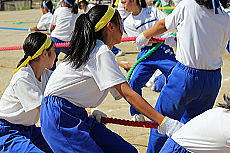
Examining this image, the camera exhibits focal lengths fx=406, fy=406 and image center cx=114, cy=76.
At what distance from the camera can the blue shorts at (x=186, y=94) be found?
3367 mm

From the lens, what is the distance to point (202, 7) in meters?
3.30

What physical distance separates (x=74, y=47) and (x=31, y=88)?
657 mm

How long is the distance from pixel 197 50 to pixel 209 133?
1.19 metres

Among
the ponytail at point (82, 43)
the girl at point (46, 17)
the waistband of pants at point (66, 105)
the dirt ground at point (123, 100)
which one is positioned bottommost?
the dirt ground at point (123, 100)

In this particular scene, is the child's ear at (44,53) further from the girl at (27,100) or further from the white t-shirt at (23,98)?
the white t-shirt at (23,98)

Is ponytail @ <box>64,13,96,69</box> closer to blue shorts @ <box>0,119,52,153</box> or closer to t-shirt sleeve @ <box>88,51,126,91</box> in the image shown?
t-shirt sleeve @ <box>88,51,126,91</box>

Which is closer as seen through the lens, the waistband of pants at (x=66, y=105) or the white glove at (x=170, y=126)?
the white glove at (x=170, y=126)

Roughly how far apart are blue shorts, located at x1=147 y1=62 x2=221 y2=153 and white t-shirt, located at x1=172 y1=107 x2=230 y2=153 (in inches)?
39.0

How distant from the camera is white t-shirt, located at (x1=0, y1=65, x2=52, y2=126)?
3133mm

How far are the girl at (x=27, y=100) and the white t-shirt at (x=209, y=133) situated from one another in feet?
4.15

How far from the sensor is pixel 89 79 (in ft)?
8.71

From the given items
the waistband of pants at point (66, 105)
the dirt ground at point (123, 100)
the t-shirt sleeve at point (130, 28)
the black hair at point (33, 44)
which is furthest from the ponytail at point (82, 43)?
the t-shirt sleeve at point (130, 28)

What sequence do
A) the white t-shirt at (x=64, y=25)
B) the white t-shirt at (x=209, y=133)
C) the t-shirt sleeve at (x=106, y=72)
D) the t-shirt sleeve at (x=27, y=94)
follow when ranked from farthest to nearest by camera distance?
the white t-shirt at (x=64, y=25) → the t-shirt sleeve at (x=27, y=94) → the t-shirt sleeve at (x=106, y=72) → the white t-shirt at (x=209, y=133)

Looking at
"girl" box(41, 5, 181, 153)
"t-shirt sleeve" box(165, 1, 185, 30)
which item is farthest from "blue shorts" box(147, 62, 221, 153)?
"girl" box(41, 5, 181, 153)
